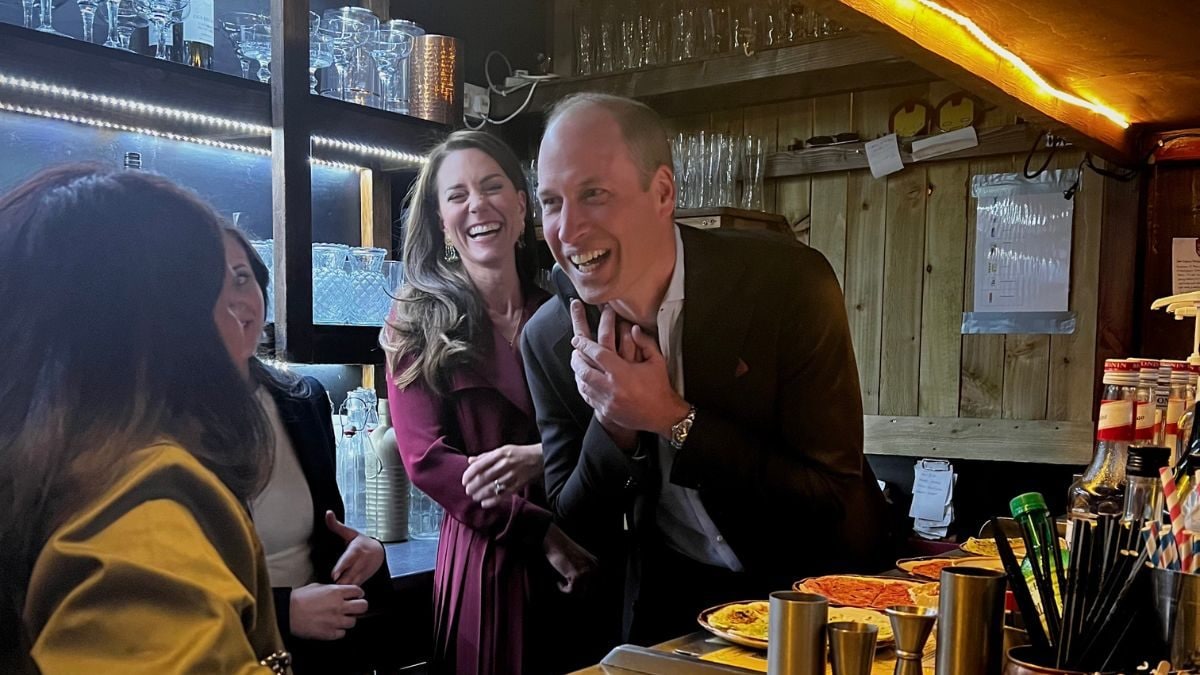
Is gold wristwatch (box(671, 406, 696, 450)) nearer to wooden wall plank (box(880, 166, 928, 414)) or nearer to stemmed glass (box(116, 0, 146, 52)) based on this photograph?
wooden wall plank (box(880, 166, 928, 414))

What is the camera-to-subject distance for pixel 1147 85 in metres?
1.95

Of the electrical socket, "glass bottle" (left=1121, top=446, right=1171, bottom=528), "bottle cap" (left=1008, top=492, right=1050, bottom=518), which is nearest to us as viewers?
"bottle cap" (left=1008, top=492, right=1050, bottom=518)

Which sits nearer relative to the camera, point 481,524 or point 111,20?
point 111,20

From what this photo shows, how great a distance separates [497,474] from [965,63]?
108cm

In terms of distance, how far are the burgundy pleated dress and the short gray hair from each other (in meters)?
0.34

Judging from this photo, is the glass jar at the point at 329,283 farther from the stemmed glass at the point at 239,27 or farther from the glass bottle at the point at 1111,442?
the glass bottle at the point at 1111,442

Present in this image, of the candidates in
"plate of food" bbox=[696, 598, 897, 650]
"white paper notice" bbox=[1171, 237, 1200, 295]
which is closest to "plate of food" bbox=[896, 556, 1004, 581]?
"plate of food" bbox=[696, 598, 897, 650]

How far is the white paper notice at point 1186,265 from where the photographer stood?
2438mm

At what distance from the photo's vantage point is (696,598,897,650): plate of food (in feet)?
3.93

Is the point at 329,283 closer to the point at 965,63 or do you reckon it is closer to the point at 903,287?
the point at 965,63

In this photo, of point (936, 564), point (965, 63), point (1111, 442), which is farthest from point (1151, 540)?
point (965, 63)

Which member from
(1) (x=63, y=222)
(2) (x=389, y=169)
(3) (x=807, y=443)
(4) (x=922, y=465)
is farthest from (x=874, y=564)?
(1) (x=63, y=222)

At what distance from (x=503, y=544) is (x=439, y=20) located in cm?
106

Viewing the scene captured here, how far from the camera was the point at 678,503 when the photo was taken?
1963 millimetres
